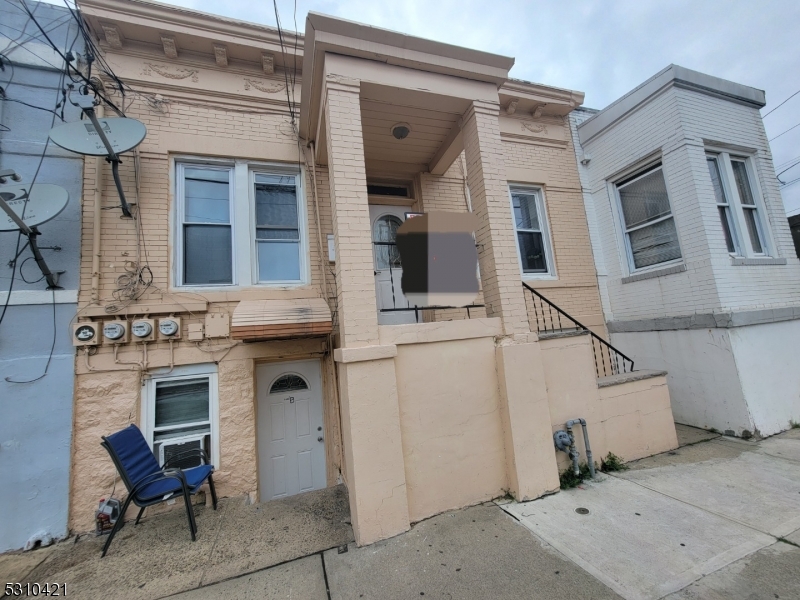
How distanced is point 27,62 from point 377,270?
490cm

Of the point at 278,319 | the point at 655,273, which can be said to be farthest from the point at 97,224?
the point at 655,273

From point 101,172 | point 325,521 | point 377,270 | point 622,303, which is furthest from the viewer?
point 622,303

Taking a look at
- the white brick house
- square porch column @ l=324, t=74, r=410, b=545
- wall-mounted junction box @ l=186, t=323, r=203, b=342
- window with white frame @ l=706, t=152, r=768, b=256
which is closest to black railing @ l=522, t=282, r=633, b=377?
the white brick house

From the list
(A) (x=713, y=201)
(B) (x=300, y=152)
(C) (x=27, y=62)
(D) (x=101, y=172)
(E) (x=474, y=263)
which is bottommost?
(E) (x=474, y=263)

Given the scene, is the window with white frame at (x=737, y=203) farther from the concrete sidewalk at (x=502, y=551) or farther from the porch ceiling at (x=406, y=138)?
the porch ceiling at (x=406, y=138)

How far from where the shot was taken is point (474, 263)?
14.4 ft

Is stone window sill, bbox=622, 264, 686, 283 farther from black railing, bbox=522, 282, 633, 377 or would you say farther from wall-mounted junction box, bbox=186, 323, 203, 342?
wall-mounted junction box, bbox=186, 323, 203, 342

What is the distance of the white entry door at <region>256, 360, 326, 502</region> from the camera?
14.0 ft

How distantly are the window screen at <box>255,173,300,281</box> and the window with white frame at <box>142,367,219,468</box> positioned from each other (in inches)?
60.2

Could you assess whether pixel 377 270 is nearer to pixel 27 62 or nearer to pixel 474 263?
pixel 474 263

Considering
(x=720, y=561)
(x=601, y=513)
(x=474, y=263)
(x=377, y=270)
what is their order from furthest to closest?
(x=377, y=270)
(x=474, y=263)
(x=601, y=513)
(x=720, y=561)

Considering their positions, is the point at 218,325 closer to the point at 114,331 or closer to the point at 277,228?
the point at 114,331

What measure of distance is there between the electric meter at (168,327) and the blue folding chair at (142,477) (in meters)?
1.02

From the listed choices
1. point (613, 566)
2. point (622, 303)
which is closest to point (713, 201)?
point (622, 303)
